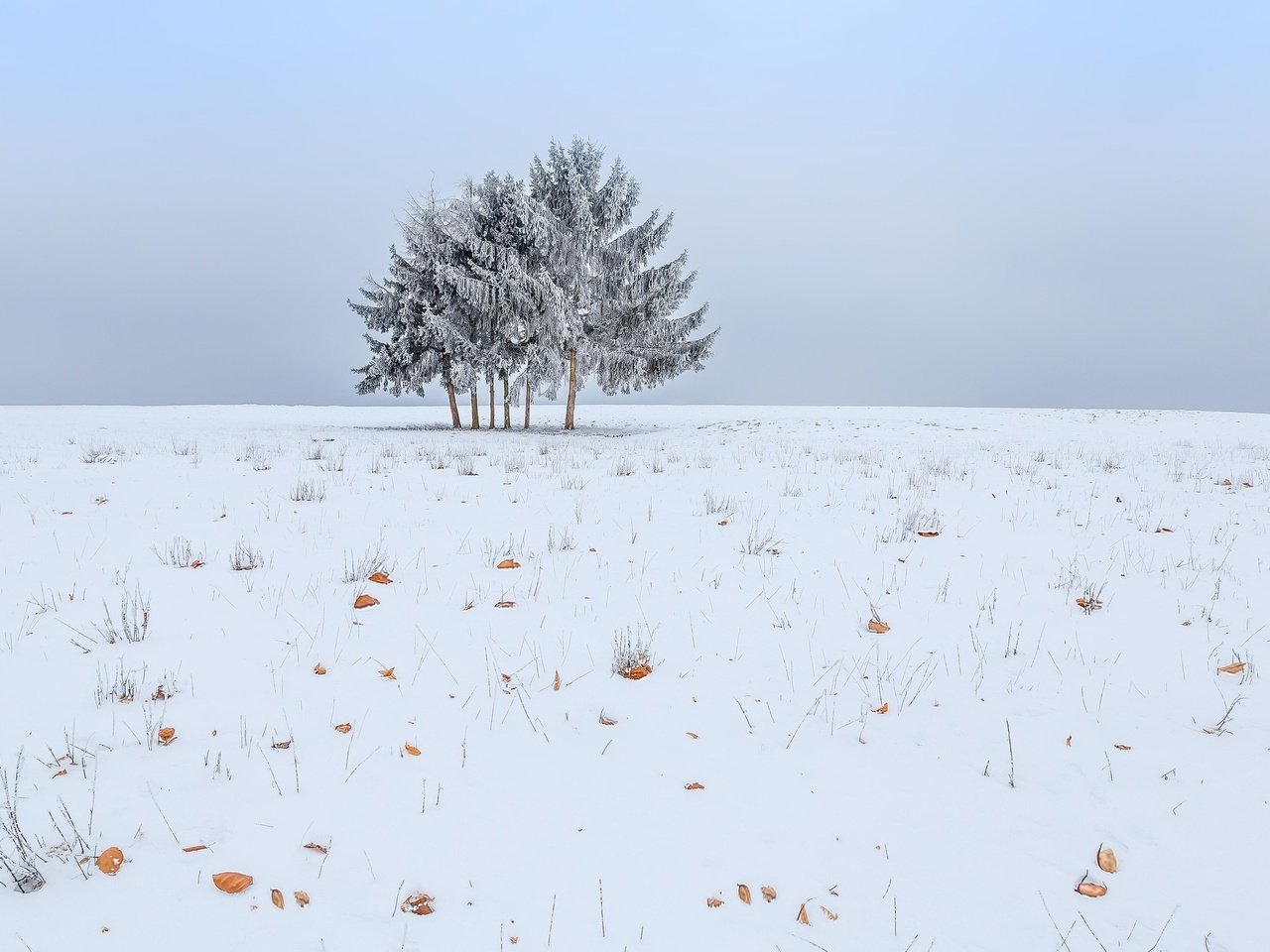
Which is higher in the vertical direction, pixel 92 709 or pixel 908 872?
pixel 92 709

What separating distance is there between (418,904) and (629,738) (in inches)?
39.5

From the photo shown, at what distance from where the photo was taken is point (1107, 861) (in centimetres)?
188

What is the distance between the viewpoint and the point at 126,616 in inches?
128

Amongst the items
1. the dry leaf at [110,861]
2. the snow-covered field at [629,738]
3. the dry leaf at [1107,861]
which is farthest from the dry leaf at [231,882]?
the dry leaf at [1107,861]

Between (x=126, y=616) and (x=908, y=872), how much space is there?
12.7 ft

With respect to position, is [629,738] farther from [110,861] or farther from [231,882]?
[110,861]

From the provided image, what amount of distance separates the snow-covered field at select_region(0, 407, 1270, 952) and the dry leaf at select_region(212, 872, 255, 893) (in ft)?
0.07

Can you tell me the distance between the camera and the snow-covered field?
5.61 ft

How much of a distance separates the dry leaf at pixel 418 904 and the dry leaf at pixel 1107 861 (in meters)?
2.05

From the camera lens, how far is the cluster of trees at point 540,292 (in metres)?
22.9

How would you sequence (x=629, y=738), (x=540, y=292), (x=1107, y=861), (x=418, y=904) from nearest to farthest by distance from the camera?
(x=418, y=904), (x=1107, y=861), (x=629, y=738), (x=540, y=292)

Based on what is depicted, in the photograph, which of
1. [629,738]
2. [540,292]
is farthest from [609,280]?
[629,738]

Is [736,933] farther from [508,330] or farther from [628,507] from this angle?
[508,330]

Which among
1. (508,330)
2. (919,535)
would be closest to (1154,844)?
(919,535)
